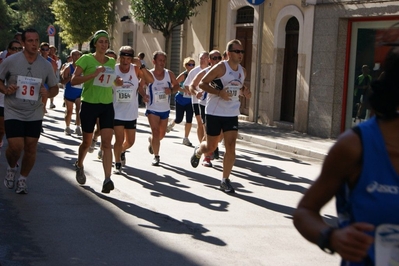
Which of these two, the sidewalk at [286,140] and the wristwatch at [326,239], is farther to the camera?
the sidewalk at [286,140]

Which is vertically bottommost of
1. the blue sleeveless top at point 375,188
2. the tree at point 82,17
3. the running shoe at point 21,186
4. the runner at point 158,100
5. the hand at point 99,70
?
the running shoe at point 21,186

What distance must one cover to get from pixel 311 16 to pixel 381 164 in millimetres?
17221

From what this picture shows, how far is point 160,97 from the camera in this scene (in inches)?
481

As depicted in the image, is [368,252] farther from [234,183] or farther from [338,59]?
[338,59]

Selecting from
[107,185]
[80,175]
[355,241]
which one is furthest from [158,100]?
[355,241]

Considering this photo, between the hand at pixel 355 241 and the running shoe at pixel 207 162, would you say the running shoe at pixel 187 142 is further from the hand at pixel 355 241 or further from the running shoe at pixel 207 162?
the hand at pixel 355 241

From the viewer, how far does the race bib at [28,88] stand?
28.5 ft

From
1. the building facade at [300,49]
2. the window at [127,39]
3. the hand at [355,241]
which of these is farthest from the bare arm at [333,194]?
the window at [127,39]

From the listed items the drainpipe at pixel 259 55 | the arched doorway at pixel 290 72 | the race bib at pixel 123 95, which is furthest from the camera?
the drainpipe at pixel 259 55

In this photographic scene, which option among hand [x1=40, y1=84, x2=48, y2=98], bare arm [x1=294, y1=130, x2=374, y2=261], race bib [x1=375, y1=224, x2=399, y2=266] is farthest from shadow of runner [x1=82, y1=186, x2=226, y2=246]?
race bib [x1=375, y1=224, x2=399, y2=266]

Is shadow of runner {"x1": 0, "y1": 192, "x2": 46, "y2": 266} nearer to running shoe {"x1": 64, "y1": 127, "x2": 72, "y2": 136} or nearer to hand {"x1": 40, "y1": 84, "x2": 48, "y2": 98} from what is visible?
hand {"x1": 40, "y1": 84, "x2": 48, "y2": 98}

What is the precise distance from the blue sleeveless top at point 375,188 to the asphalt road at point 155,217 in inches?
150

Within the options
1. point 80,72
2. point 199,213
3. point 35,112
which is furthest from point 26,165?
point 199,213

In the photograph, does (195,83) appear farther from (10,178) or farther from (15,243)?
(15,243)
